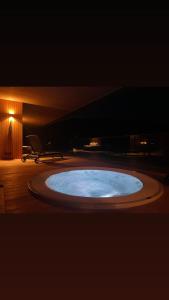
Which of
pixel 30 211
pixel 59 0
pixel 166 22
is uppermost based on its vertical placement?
pixel 59 0

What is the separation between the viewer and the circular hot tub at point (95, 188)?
10.4ft

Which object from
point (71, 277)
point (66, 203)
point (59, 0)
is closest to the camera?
point (71, 277)

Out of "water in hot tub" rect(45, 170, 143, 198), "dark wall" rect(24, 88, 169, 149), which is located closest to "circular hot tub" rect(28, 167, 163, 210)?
"water in hot tub" rect(45, 170, 143, 198)

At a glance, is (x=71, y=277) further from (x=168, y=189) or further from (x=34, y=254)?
(x=168, y=189)

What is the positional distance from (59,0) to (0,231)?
2.82 m

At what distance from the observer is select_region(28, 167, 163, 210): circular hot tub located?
3.17 metres

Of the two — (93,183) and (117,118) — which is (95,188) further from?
(117,118)

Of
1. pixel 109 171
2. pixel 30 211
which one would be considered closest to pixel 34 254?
pixel 30 211

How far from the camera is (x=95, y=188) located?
6414 millimetres

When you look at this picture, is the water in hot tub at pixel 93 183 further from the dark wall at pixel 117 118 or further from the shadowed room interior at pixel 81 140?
the dark wall at pixel 117 118

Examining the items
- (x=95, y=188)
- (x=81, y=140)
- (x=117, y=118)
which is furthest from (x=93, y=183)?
(x=117, y=118)

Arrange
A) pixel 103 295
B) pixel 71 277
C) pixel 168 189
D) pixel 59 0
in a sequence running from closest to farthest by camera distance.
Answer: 1. pixel 103 295
2. pixel 71 277
3. pixel 59 0
4. pixel 168 189

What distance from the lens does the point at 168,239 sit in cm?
195

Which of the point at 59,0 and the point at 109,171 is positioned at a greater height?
the point at 59,0
